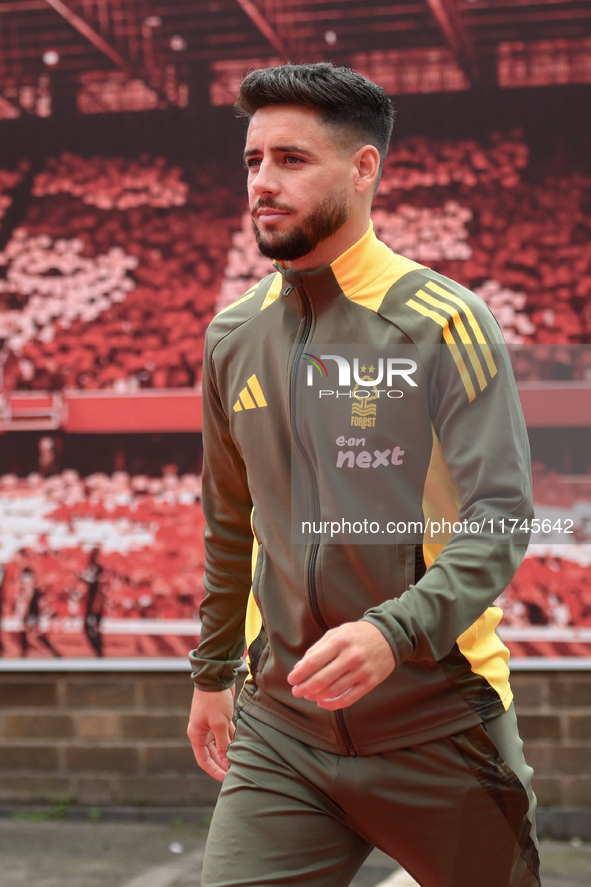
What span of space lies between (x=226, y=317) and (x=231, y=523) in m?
0.44

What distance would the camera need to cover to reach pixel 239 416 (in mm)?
1946

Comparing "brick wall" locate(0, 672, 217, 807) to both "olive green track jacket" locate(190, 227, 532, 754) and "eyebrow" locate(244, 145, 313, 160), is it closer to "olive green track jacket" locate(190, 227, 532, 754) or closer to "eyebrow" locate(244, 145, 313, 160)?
"olive green track jacket" locate(190, 227, 532, 754)

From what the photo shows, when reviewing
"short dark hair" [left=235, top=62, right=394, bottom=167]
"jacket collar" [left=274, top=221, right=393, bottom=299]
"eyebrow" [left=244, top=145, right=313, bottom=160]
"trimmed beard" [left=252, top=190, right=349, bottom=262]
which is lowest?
"jacket collar" [left=274, top=221, right=393, bottom=299]

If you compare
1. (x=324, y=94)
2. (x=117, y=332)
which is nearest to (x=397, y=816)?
(x=324, y=94)

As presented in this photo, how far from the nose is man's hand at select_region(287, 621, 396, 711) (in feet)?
2.69

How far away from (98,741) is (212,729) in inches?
94.5

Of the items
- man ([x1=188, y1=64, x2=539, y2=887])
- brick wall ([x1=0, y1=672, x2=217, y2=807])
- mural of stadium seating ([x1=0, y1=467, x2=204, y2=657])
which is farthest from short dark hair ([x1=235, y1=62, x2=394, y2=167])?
brick wall ([x1=0, y1=672, x2=217, y2=807])

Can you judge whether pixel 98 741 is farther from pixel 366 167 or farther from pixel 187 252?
pixel 366 167

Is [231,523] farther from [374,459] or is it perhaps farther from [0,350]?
[0,350]

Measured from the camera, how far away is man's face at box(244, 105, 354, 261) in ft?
5.94

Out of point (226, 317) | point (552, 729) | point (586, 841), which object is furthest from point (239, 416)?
point (586, 841)

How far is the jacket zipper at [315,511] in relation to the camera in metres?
1.76

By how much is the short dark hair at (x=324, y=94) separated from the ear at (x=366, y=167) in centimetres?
3

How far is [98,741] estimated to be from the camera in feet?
14.1
